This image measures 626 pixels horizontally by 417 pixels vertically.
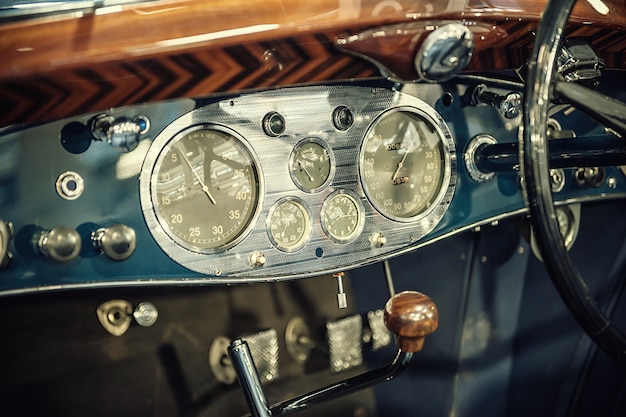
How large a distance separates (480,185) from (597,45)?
410 millimetres

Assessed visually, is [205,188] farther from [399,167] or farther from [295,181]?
[399,167]

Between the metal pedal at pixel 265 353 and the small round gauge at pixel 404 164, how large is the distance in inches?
16.8

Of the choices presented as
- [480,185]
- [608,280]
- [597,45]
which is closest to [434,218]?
[480,185]

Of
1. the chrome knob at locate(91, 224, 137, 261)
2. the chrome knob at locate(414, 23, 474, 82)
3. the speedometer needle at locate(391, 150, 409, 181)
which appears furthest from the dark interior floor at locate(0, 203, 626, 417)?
the chrome knob at locate(414, 23, 474, 82)

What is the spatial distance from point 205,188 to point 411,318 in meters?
0.49

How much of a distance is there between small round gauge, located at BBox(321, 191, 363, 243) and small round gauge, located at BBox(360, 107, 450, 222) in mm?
46

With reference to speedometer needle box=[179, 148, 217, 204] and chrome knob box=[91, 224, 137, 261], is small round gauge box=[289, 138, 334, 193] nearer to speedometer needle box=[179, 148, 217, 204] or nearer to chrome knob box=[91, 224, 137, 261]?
speedometer needle box=[179, 148, 217, 204]

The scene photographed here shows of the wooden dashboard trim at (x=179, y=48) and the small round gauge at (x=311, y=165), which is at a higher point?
the wooden dashboard trim at (x=179, y=48)

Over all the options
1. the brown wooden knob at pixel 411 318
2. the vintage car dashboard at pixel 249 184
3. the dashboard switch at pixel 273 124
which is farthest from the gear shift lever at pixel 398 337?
the dashboard switch at pixel 273 124

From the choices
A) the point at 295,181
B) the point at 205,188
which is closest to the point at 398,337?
the point at 295,181

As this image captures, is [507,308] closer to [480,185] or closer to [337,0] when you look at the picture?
[480,185]

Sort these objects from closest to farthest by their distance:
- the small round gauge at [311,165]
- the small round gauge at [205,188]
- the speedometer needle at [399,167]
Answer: the small round gauge at [205,188] → the small round gauge at [311,165] → the speedometer needle at [399,167]

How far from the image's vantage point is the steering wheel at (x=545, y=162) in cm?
102

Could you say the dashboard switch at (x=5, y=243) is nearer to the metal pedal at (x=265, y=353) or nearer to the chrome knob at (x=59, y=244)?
the chrome knob at (x=59, y=244)
